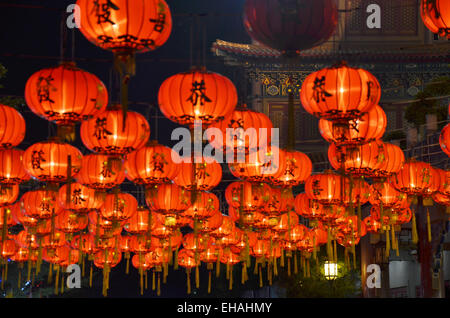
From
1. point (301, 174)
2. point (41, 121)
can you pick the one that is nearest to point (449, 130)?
point (301, 174)

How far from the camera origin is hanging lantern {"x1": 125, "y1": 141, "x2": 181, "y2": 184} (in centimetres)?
848

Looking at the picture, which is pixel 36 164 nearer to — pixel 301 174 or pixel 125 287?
pixel 301 174

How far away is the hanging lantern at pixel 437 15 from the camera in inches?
210

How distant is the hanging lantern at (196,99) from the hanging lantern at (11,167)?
2.78 m

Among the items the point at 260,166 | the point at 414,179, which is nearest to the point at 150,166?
the point at 260,166

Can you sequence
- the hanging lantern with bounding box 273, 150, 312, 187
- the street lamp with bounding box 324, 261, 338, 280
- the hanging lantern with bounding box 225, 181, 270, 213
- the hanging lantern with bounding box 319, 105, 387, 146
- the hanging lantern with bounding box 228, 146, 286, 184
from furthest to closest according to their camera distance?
the street lamp with bounding box 324, 261, 338, 280
the hanging lantern with bounding box 225, 181, 270, 213
the hanging lantern with bounding box 273, 150, 312, 187
the hanging lantern with bounding box 228, 146, 286, 184
the hanging lantern with bounding box 319, 105, 387, 146

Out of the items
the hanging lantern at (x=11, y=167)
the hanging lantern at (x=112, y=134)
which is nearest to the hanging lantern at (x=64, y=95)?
the hanging lantern at (x=112, y=134)

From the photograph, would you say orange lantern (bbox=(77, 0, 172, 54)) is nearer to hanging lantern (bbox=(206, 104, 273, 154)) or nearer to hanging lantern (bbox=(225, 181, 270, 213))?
hanging lantern (bbox=(206, 104, 273, 154))

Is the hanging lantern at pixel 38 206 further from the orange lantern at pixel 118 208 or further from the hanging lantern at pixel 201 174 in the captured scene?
the hanging lantern at pixel 201 174

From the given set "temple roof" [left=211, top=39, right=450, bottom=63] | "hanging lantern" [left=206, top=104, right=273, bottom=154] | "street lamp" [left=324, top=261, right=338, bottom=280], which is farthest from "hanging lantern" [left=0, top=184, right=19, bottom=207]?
"temple roof" [left=211, top=39, right=450, bottom=63]

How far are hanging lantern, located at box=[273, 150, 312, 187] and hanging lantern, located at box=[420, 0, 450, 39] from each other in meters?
3.81

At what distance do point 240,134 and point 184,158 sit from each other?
1.68 m

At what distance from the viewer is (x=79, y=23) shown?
570 centimetres
